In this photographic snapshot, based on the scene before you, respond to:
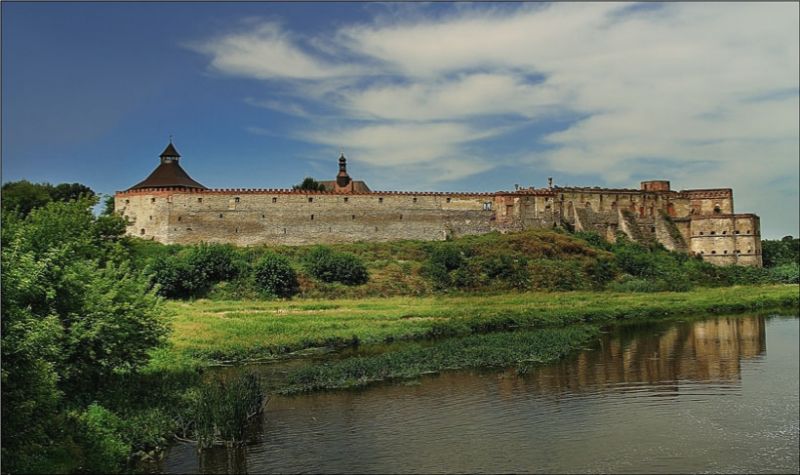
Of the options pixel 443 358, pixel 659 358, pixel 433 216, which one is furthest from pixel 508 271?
pixel 443 358

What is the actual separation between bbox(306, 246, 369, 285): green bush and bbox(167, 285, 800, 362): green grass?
259cm

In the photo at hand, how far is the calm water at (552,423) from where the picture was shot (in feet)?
39.7

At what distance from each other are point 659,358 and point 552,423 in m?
8.50

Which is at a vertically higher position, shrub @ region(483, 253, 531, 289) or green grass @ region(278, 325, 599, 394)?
shrub @ region(483, 253, 531, 289)

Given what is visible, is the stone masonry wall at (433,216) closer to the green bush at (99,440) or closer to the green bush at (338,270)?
the green bush at (338,270)

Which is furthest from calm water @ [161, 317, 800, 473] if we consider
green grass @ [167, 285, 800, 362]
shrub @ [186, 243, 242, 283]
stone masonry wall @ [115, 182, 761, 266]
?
stone masonry wall @ [115, 182, 761, 266]

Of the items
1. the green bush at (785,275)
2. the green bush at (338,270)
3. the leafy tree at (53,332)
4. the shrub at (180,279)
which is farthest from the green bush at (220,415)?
the green bush at (785,275)

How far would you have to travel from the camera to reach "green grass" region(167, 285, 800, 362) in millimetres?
23938

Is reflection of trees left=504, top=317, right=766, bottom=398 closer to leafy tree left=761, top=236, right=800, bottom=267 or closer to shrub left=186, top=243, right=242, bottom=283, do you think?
shrub left=186, top=243, right=242, bottom=283

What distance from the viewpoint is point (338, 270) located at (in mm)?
39906

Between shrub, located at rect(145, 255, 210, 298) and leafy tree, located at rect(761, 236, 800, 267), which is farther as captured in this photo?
leafy tree, located at rect(761, 236, 800, 267)

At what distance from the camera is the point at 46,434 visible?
37.0 feet

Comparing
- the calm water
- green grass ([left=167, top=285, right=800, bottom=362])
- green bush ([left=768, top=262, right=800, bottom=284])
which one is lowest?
the calm water

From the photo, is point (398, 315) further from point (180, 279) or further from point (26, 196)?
point (26, 196)
